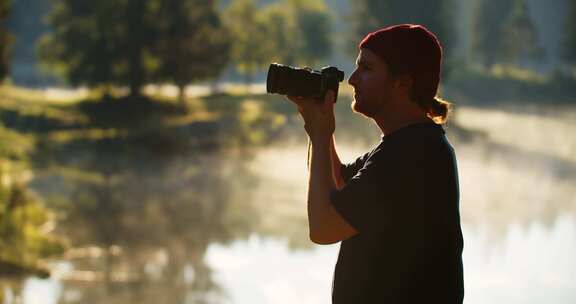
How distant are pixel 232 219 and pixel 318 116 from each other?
20.7 metres

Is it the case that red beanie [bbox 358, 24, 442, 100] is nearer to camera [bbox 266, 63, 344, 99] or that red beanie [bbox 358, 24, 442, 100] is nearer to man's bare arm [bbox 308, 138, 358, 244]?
camera [bbox 266, 63, 344, 99]

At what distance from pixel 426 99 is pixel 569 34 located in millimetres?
76070

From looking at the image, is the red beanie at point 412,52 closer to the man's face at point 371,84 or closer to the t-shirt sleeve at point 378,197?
the man's face at point 371,84

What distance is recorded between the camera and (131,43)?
4038 cm

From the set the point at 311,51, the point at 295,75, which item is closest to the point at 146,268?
the point at 295,75

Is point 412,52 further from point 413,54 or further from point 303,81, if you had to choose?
point 303,81

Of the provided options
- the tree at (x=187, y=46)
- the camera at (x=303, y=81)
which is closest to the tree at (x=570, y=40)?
the tree at (x=187, y=46)

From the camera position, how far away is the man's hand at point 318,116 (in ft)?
10.7

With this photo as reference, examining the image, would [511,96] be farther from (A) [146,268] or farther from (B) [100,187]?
(A) [146,268]

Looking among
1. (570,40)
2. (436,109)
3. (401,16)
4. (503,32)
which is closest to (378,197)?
(436,109)

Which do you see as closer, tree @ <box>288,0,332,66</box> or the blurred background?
the blurred background

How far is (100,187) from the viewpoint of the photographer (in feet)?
90.1

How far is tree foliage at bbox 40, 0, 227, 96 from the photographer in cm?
3966

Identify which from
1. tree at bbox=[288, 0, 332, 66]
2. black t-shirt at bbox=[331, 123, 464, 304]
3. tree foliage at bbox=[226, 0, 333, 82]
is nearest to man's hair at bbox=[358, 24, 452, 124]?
black t-shirt at bbox=[331, 123, 464, 304]
